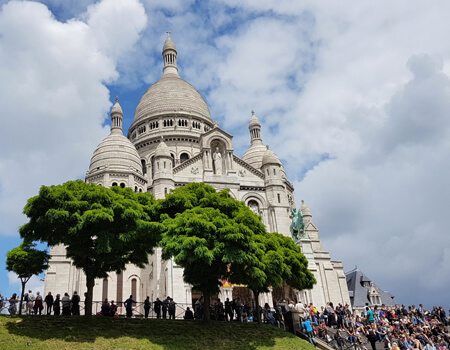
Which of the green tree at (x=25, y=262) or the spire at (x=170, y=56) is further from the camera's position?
the spire at (x=170, y=56)

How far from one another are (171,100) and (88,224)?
50.9 meters

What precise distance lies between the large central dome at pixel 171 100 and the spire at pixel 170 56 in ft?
13.2

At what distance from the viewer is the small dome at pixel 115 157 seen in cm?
5344

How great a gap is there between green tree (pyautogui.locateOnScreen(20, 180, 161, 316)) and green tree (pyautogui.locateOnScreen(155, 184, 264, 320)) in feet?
4.94

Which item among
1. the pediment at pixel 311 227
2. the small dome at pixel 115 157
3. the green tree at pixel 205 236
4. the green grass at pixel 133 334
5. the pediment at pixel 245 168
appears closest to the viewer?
the green grass at pixel 133 334

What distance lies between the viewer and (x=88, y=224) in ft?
79.4

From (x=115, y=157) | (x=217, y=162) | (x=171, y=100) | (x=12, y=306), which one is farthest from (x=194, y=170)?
(x=12, y=306)

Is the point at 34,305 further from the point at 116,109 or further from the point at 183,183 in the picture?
the point at 116,109

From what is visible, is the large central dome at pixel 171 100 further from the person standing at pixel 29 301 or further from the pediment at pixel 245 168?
the person standing at pixel 29 301

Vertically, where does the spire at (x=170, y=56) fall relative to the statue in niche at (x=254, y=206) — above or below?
above

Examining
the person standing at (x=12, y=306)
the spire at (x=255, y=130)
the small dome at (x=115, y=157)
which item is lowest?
the person standing at (x=12, y=306)

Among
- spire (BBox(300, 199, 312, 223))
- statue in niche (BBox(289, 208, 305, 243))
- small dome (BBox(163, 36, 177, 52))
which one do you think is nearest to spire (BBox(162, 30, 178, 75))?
small dome (BBox(163, 36, 177, 52))

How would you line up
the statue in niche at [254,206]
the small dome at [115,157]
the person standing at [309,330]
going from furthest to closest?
the small dome at [115,157] < the statue in niche at [254,206] < the person standing at [309,330]

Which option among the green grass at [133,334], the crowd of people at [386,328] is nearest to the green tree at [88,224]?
the green grass at [133,334]
